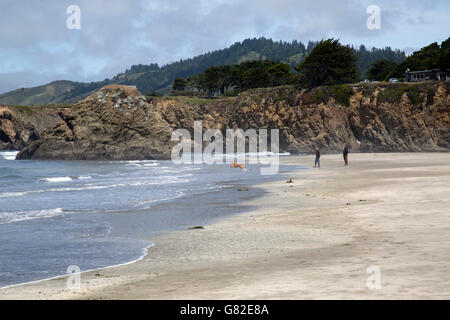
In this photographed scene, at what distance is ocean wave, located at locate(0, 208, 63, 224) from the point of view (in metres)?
15.8

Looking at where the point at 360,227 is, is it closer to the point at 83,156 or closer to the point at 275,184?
the point at 275,184

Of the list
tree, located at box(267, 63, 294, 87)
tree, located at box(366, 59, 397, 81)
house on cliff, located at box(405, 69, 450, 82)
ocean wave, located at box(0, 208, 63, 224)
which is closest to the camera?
ocean wave, located at box(0, 208, 63, 224)

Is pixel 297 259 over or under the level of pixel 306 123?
under

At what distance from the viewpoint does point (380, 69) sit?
113375mm

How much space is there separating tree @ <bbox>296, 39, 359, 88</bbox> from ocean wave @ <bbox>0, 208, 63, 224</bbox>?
213 feet

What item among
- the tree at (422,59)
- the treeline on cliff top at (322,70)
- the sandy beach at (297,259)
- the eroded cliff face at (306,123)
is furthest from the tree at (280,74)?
the sandy beach at (297,259)

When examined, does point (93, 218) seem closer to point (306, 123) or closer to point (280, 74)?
point (306, 123)

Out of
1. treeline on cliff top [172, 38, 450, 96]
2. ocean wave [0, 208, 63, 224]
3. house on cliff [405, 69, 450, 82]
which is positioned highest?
treeline on cliff top [172, 38, 450, 96]

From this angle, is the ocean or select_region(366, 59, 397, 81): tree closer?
the ocean

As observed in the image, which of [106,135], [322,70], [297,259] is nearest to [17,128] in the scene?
[106,135]

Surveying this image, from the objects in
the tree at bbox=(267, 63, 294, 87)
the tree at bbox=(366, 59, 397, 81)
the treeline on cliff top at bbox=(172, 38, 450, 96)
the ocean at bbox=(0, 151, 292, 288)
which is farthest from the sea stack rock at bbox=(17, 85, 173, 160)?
the tree at bbox=(366, 59, 397, 81)

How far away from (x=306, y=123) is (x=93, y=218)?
204ft

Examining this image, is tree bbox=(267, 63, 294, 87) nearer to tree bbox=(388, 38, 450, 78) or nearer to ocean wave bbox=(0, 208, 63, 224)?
tree bbox=(388, 38, 450, 78)
